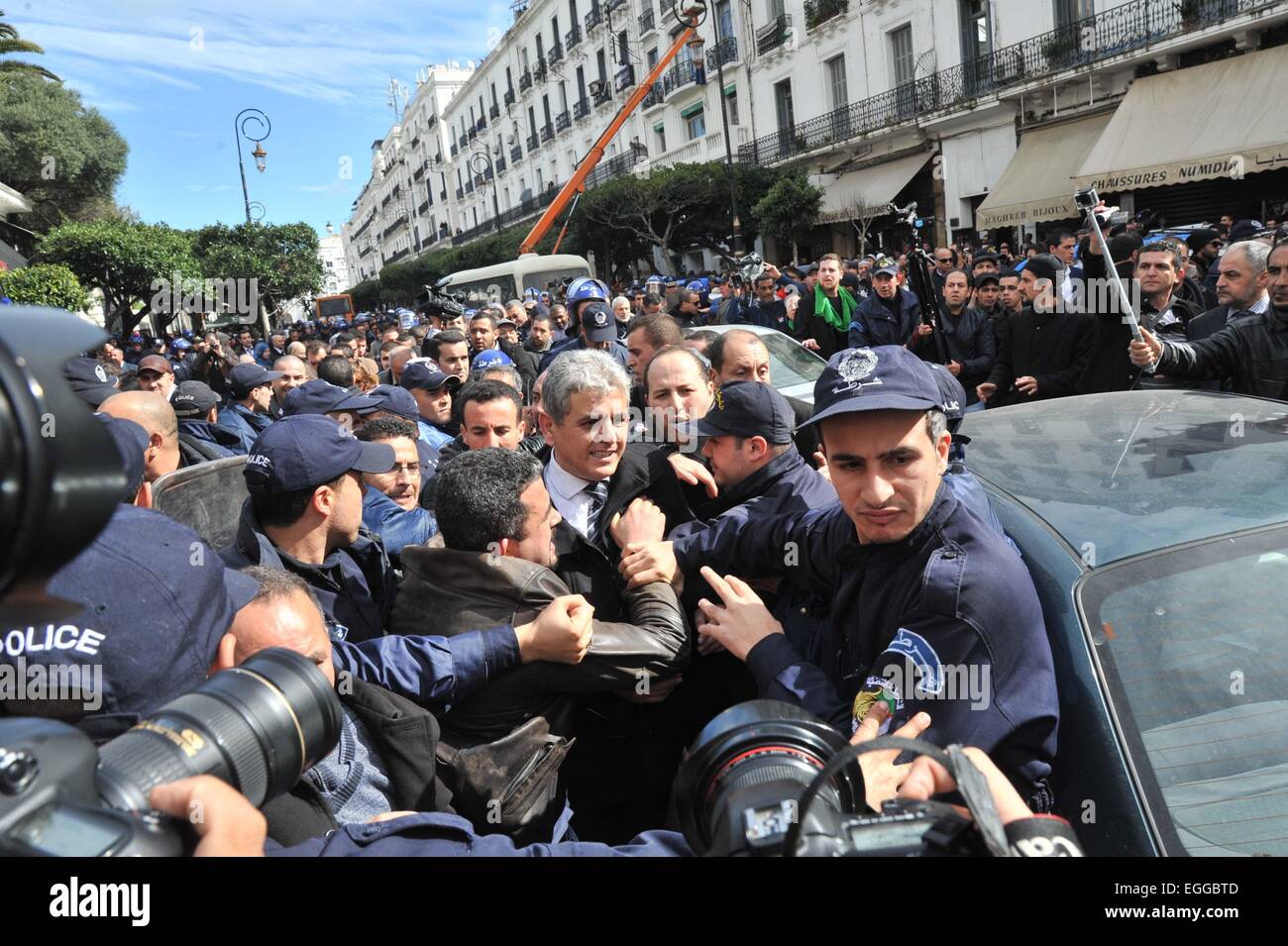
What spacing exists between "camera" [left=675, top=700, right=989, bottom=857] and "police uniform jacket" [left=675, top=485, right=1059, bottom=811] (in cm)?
54

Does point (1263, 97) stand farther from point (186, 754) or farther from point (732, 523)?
point (186, 754)

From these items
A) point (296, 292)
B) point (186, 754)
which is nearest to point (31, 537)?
point (186, 754)

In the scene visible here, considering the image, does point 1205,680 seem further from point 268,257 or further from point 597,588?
point 268,257

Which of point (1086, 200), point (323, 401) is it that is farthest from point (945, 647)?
point (323, 401)

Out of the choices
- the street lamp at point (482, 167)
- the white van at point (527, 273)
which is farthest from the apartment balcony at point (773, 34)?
the street lamp at point (482, 167)

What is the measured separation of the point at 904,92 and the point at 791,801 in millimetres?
25336

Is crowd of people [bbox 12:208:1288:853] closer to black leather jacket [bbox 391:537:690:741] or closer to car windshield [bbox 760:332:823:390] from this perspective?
black leather jacket [bbox 391:537:690:741]

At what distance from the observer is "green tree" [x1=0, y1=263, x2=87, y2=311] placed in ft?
38.0

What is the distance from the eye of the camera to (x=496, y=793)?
6.77 ft

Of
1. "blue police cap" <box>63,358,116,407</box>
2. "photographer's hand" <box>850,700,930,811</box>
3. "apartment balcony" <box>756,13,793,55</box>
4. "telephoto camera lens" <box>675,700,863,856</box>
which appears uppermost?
"apartment balcony" <box>756,13,793,55</box>

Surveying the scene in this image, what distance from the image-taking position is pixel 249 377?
677 cm

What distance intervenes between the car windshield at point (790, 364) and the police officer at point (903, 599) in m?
4.33

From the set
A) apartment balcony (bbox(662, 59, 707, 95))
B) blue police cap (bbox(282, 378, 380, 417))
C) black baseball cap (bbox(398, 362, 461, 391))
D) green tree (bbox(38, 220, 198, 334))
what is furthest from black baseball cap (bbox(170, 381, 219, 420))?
apartment balcony (bbox(662, 59, 707, 95))

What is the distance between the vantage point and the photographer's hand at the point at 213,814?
3.15 ft
